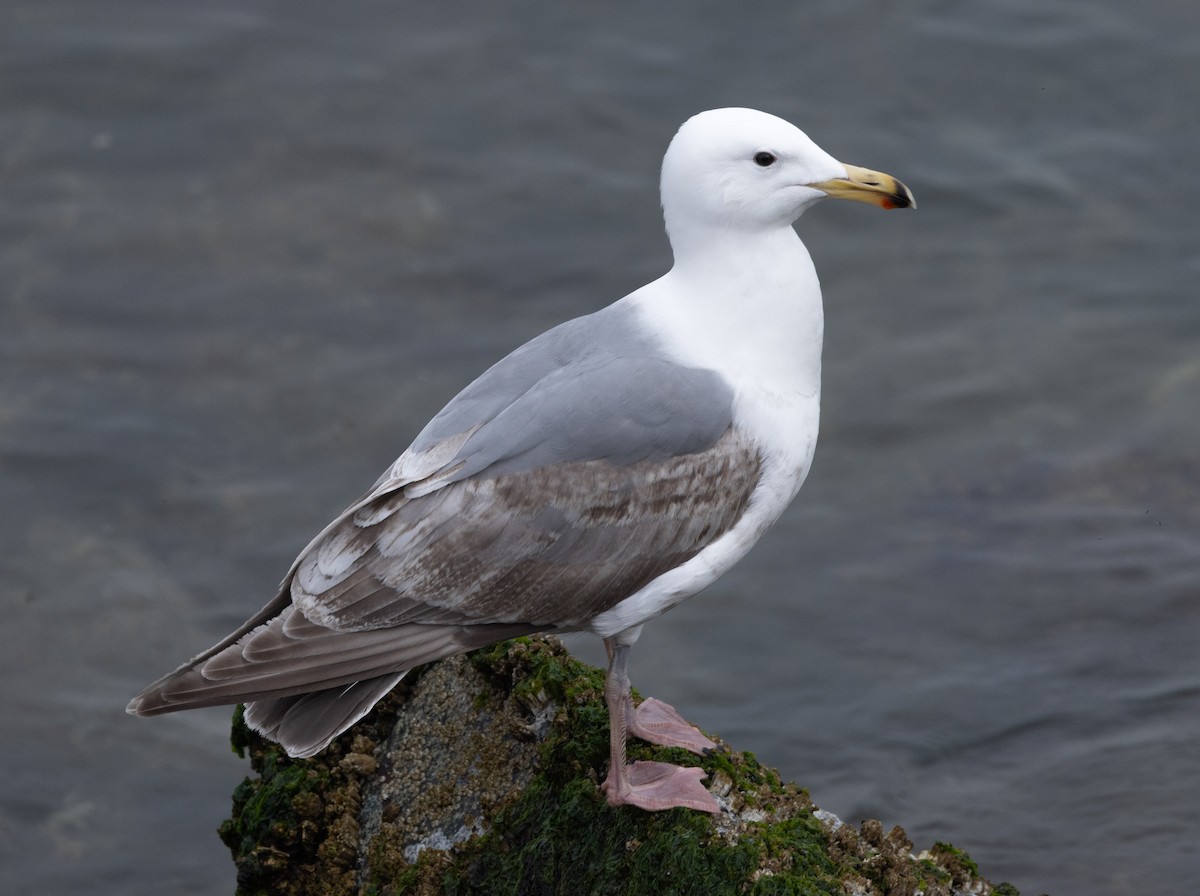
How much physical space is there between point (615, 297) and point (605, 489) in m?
5.57

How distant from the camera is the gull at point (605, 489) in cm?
528

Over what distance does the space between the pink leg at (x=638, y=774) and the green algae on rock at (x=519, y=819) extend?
1.9 inches

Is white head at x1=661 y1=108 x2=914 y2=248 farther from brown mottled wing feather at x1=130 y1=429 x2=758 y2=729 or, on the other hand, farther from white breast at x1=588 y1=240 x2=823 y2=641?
brown mottled wing feather at x1=130 y1=429 x2=758 y2=729

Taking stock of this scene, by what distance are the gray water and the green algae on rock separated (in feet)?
7.29

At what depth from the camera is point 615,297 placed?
1084 centimetres

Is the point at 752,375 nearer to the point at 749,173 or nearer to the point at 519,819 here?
the point at 749,173

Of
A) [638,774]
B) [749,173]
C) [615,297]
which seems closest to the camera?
[638,774]

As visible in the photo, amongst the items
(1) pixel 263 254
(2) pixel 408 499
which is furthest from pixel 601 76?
(2) pixel 408 499

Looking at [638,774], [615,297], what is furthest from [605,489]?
[615,297]

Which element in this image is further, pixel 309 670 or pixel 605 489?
pixel 605 489

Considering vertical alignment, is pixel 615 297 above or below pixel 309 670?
below

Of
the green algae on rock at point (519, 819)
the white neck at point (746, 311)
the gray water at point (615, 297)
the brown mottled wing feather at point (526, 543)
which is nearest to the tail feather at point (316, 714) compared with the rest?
the brown mottled wing feather at point (526, 543)

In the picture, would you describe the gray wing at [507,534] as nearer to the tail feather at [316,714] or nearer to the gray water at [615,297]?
the tail feather at [316,714]

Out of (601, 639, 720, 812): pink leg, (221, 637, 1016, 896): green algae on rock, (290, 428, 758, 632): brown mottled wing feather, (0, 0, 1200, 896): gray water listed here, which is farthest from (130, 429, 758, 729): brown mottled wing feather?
(0, 0, 1200, 896): gray water
